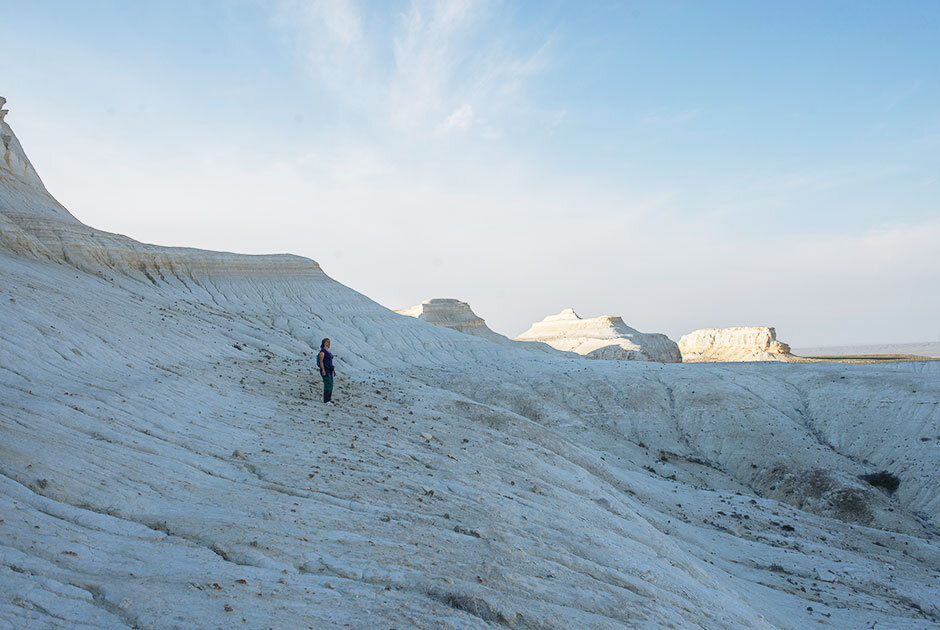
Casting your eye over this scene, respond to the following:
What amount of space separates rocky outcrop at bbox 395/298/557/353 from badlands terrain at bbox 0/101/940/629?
32.2 meters

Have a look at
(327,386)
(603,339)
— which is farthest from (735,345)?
(327,386)

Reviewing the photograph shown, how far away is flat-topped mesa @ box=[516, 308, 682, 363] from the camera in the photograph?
65.2m

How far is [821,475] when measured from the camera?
19969 millimetres

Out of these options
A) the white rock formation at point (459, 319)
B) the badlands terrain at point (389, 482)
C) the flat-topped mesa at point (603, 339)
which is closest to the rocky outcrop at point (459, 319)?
the white rock formation at point (459, 319)

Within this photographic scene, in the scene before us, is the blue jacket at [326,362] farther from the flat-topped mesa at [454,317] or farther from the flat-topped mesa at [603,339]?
the flat-topped mesa at [603,339]

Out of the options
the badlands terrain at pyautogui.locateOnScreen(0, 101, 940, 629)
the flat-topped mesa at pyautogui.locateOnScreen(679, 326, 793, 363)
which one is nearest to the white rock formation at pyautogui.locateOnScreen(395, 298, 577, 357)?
the flat-topped mesa at pyautogui.locateOnScreen(679, 326, 793, 363)

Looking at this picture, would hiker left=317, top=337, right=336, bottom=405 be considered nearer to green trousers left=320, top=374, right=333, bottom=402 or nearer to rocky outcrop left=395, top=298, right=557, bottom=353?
green trousers left=320, top=374, right=333, bottom=402

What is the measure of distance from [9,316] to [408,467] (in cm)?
870

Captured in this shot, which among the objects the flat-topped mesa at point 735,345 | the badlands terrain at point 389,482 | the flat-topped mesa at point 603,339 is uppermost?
the flat-topped mesa at point 735,345

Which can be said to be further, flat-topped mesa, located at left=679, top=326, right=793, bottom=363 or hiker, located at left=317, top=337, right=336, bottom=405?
flat-topped mesa, located at left=679, top=326, right=793, bottom=363

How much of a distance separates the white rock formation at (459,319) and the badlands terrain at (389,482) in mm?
32203

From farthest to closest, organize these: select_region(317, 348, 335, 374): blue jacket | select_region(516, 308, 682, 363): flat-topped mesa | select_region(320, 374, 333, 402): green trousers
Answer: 1. select_region(516, 308, 682, 363): flat-topped mesa
2. select_region(320, 374, 333, 402): green trousers
3. select_region(317, 348, 335, 374): blue jacket

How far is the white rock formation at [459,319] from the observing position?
197 feet

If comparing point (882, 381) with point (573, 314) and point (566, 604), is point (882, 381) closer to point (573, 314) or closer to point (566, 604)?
point (566, 604)
